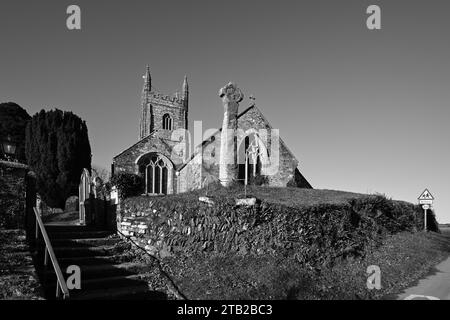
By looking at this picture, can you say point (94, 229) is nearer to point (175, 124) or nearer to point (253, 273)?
point (253, 273)

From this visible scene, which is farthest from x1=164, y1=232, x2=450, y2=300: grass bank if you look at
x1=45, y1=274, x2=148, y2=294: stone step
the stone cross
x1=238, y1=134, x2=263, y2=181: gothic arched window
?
x1=238, y1=134, x2=263, y2=181: gothic arched window

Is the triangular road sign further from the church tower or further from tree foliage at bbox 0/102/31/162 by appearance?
tree foliage at bbox 0/102/31/162

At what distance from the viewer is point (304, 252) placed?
25.0ft

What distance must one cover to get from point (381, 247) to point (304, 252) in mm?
3923

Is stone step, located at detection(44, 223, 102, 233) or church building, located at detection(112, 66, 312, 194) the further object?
church building, located at detection(112, 66, 312, 194)

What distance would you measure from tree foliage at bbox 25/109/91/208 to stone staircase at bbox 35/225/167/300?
22.0 metres

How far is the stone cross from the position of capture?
11155mm

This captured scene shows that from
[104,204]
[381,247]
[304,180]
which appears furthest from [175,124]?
[381,247]

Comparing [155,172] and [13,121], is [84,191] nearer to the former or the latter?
[155,172]

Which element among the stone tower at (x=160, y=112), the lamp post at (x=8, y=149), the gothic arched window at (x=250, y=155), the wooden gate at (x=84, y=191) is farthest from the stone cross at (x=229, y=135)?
the stone tower at (x=160, y=112)

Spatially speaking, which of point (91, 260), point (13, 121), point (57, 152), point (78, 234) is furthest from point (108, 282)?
point (13, 121)

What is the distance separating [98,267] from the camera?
7.10 metres
